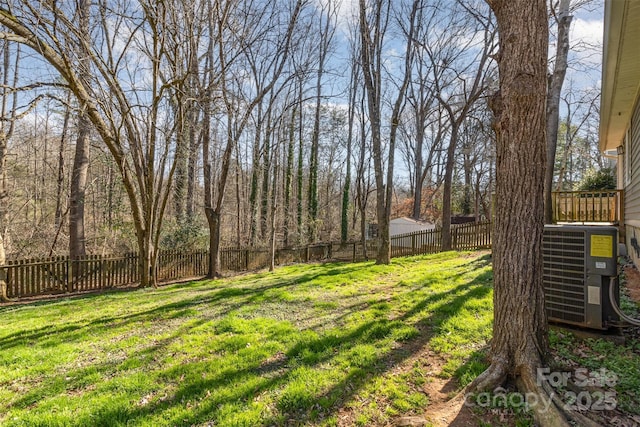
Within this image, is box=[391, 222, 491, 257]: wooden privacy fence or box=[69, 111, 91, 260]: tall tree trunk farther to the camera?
box=[391, 222, 491, 257]: wooden privacy fence

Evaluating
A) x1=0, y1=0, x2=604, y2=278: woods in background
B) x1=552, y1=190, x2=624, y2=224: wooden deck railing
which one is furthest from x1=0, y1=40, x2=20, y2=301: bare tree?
x1=552, y1=190, x2=624, y2=224: wooden deck railing

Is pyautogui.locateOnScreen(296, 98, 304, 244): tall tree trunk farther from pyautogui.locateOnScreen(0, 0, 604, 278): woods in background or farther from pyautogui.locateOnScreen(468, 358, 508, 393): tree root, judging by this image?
pyautogui.locateOnScreen(468, 358, 508, 393): tree root

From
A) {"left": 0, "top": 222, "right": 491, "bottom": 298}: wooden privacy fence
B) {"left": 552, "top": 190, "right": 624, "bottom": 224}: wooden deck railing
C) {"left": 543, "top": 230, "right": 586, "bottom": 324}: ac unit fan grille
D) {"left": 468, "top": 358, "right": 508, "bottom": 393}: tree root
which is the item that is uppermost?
{"left": 552, "top": 190, "right": 624, "bottom": 224}: wooden deck railing

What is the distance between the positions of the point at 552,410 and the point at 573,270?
1.57 metres

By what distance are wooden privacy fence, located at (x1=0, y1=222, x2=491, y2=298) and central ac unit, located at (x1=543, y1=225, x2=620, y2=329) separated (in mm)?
Answer: 9657

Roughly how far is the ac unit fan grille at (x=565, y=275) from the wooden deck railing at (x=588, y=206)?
7.48 metres

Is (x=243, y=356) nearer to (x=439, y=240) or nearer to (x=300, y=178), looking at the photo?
(x=439, y=240)

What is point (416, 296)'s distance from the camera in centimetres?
515

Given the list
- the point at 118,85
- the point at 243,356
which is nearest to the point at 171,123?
the point at 118,85

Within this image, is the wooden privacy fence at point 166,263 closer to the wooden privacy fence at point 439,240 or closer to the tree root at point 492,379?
the wooden privacy fence at point 439,240

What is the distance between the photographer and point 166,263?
982 centimetres

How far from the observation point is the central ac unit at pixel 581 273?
2824 millimetres

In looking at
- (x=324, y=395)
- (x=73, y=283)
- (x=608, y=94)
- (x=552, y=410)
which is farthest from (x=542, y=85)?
(x=73, y=283)

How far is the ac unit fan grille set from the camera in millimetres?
2977
